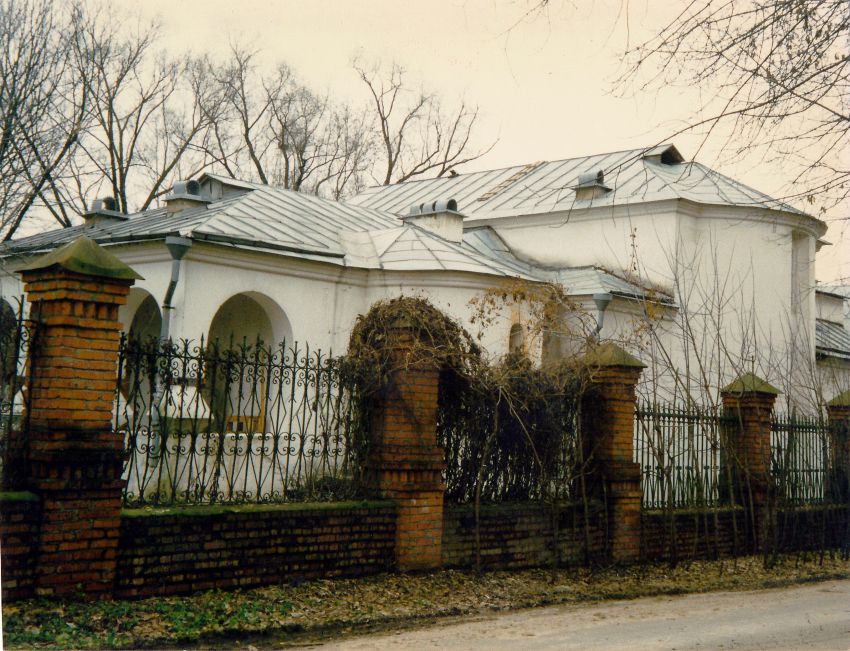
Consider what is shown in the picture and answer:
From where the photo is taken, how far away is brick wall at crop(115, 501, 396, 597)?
7.05m

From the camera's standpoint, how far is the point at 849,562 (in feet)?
41.6

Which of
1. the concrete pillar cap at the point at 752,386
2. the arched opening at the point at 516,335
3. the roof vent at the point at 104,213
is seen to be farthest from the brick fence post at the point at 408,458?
the roof vent at the point at 104,213

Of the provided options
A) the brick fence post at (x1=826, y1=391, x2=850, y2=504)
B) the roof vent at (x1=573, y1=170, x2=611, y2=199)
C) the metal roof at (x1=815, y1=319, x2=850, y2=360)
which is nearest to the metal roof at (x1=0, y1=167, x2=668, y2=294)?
the roof vent at (x1=573, y1=170, x2=611, y2=199)

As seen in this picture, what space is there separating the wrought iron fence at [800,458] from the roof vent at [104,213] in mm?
14504

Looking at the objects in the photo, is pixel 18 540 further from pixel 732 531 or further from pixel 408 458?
pixel 732 531

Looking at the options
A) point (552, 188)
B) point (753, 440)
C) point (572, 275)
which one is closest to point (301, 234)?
point (572, 275)

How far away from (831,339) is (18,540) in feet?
82.2

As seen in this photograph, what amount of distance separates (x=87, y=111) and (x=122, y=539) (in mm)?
16770

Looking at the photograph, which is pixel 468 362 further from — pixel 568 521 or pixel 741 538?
pixel 741 538

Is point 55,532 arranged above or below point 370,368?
below

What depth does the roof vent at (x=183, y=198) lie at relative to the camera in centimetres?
1744

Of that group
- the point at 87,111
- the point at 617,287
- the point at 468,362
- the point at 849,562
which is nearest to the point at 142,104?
the point at 87,111

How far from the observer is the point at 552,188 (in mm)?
24406

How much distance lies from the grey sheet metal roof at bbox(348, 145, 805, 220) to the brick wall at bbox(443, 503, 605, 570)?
10378 mm
